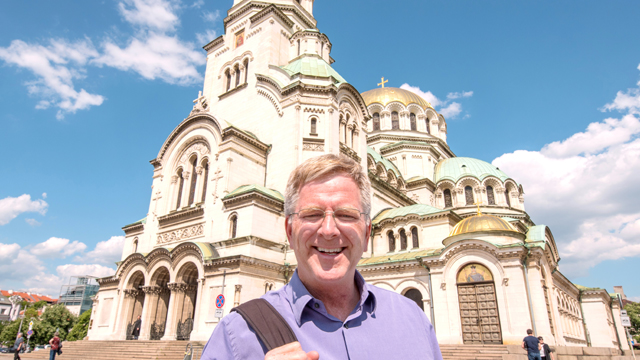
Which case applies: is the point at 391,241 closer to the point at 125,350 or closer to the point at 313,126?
the point at 313,126

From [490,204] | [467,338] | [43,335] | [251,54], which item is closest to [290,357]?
[467,338]

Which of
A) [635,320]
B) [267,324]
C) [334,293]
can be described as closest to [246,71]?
[334,293]

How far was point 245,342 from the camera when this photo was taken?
170 centimetres

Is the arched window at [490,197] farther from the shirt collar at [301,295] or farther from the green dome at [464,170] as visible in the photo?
the shirt collar at [301,295]

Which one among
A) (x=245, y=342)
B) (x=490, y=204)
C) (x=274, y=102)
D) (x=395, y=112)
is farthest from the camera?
(x=395, y=112)

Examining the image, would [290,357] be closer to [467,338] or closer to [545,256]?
[467,338]

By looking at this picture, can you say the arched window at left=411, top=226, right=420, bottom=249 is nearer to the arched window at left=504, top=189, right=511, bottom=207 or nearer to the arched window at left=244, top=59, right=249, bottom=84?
the arched window at left=244, top=59, right=249, bottom=84

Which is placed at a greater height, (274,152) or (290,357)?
(274,152)

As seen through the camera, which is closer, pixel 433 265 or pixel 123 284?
pixel 433 265

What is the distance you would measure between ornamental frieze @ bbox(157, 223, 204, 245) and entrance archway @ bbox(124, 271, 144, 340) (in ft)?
7.89

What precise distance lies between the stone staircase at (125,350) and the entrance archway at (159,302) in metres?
1.96

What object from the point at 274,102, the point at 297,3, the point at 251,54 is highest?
the point at 297,3

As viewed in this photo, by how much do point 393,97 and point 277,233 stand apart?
25607 millimetres

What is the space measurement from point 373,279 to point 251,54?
18.3 metres
